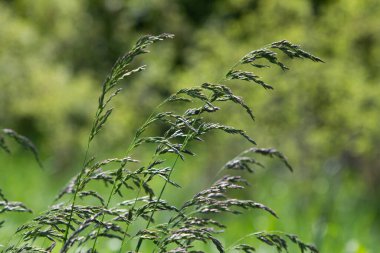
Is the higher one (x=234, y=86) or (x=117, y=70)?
(x=234, y=86)

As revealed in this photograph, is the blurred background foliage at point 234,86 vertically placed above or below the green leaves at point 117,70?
above

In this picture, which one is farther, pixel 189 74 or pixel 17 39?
pixel 17 39

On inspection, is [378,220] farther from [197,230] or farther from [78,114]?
[197,230]

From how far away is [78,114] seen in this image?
1131 cm

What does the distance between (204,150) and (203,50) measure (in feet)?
3.72

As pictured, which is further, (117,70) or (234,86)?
(234,86)

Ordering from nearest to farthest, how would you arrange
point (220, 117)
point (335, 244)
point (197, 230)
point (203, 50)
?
point (197, 230), point (335, 244), point (220, 117), point (203, 50)

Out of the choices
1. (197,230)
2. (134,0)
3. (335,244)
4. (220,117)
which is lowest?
(197,230)

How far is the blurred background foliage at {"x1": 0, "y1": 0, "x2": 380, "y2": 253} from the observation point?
27.1 feet

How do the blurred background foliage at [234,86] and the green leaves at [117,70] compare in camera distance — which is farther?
the blurred background foliage at [234,86]

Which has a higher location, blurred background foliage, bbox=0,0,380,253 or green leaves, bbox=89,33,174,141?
blurred background foliage, bbox=0,0,380,253

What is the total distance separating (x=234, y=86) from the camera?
8180 millimetres

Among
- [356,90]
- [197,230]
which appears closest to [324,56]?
[356,90]

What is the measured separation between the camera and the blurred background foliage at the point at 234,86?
8258mm
